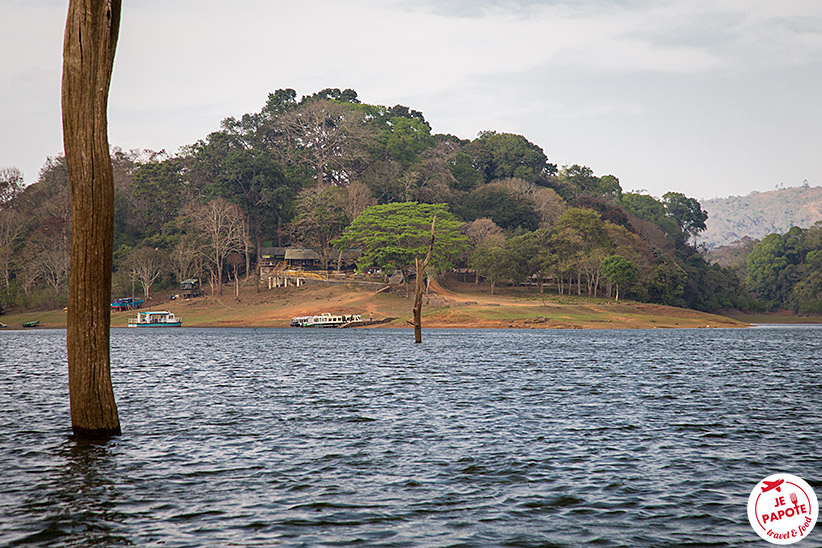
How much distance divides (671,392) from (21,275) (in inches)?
4469

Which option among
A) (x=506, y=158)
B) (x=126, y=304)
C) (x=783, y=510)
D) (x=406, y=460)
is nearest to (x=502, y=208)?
(x=506, y=158)

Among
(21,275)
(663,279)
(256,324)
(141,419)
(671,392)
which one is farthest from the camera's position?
(663,279)

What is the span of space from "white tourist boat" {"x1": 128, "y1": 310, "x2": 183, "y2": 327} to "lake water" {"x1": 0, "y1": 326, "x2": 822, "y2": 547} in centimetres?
6983

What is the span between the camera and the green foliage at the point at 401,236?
11181 centimetres

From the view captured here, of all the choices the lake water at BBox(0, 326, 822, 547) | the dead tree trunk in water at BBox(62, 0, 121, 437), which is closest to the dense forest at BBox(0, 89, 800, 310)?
the lake water at BBox(0, 326, 822, 547)

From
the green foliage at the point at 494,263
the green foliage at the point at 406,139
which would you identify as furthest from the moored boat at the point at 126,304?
the green foliage at the point at 406,139

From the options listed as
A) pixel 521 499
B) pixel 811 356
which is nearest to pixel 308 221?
pixel 811 356

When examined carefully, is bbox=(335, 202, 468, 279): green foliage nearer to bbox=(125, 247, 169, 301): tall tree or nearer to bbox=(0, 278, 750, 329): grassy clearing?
bbox=(0, 278, 750, 329): grassy clearing

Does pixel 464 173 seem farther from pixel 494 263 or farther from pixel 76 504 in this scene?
pixel 76 504

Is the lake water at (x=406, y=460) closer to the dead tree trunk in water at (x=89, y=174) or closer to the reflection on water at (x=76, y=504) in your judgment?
the reflection on water at (x=76, y=504)

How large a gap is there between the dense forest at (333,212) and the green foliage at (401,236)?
399 centimetres

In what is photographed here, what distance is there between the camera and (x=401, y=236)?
365 feet

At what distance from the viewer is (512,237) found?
5177 inches

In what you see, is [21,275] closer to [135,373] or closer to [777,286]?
[135,373]
